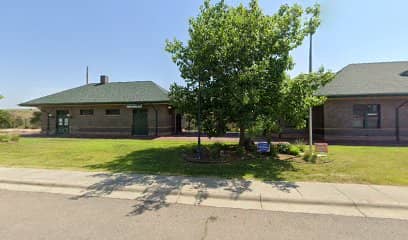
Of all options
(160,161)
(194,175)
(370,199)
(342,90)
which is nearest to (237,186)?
(194,175)

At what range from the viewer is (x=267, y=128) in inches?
395

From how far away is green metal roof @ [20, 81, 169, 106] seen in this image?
21.2 m

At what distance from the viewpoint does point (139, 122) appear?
71.1 feet

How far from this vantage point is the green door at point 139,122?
70.6 ft

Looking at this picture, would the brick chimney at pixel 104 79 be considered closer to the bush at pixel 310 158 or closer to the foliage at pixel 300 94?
the foliage at pixel 300 94

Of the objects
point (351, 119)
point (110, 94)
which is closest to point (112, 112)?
point (110, 94)

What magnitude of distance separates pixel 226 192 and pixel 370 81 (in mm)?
17654

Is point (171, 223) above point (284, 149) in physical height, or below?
below

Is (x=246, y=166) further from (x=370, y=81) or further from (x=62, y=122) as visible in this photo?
(x=62, y=122)

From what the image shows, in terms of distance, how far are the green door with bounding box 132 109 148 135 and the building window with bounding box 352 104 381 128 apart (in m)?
17.4

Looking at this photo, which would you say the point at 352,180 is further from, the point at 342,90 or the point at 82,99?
the point at 82,99

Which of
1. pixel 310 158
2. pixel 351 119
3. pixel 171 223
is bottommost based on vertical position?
pixel 171 223

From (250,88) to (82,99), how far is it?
64.8 ft

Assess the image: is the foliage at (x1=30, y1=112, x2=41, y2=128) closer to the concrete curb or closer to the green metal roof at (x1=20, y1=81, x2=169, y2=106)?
the green metal roof at (x1=20, y1=81, x2=169, y2=106)
